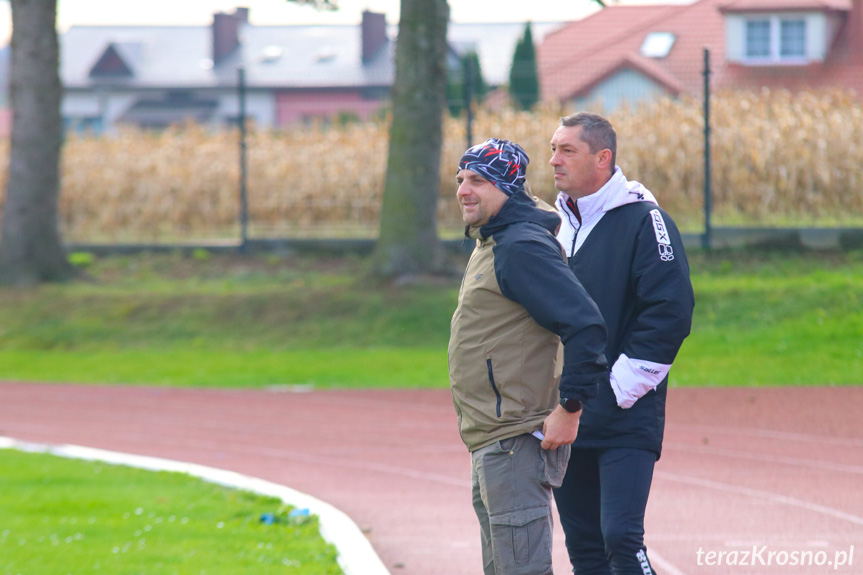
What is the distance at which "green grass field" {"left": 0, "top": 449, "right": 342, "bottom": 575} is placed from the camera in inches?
214

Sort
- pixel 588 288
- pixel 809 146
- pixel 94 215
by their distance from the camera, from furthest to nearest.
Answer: pixel 94 215 < pixel 809 146 < pixel 588 288

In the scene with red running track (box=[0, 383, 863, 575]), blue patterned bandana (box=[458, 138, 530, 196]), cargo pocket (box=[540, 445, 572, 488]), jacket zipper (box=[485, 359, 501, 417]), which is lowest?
red running track (box=[0, 383, 863, 575])

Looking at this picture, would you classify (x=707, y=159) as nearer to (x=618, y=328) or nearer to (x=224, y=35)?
(x=618, y=328)

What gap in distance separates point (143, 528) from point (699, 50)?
1398 cm

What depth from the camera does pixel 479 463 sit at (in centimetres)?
391

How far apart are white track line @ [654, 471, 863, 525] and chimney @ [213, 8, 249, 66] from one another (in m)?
69.2

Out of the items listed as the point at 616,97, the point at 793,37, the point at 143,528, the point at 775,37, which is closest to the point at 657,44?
the point at 793,37

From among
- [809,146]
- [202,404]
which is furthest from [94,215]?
[809,146]

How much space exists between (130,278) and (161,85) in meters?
54.6

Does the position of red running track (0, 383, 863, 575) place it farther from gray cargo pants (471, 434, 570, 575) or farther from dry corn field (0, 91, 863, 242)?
dry corn field (0, 91, 863, 242)

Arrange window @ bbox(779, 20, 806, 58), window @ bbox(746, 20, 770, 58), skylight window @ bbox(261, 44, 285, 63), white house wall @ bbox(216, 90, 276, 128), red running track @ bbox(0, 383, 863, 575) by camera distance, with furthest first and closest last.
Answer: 1. skylight window @ bbox(261, 44, 285, 63)
2. white house wall @ bbox(216, 90, 276, 128)
3. window @ bbox(779, 20, 806, 58)
4. window @ bbox(746, 20, 770, 58)
5. red running track @ bbox(0, 383, 863, 575)

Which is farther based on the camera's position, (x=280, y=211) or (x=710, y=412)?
(x=280, y=211)

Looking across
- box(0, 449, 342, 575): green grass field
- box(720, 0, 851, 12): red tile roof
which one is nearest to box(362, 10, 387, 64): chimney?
box(720, 0, 851, 12): red tile roof

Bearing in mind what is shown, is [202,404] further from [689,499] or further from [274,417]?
[689,499]
